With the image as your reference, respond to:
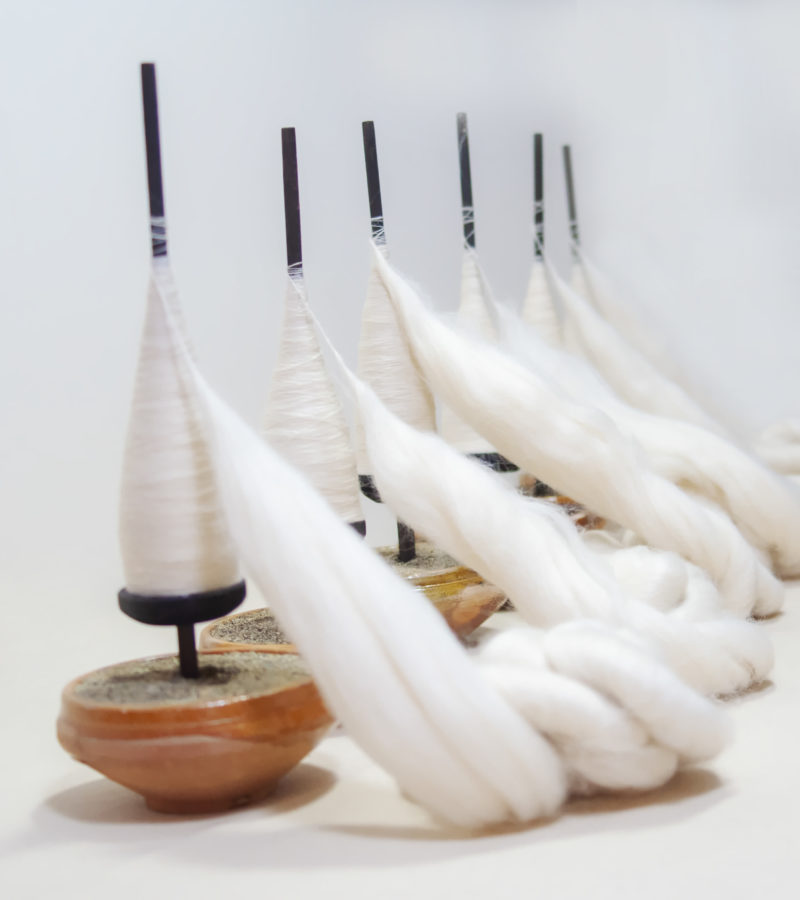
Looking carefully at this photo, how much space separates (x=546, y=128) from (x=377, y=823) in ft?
7.63

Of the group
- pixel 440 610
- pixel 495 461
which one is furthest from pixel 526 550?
pixel 495 461

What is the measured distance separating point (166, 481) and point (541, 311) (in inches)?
59.0

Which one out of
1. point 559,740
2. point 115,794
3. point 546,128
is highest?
point 546,128

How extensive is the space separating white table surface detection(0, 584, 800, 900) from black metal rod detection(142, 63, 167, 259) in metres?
0.55

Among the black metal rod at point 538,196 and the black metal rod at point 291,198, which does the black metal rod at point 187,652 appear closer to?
the black metal rod at point 291,198

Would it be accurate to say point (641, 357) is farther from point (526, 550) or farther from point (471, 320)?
point (526, 550)

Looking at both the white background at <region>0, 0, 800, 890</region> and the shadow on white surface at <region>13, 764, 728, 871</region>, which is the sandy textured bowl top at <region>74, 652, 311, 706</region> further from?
the white background at <region>0, 0, 800, 890</region>

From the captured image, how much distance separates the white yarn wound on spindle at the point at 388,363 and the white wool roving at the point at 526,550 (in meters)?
0.32

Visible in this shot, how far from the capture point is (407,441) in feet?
4.55

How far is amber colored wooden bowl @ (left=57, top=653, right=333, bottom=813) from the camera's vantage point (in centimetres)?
107

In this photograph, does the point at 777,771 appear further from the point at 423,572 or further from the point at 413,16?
the point at 413,16

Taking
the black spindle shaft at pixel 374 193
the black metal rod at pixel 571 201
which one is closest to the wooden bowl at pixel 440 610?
the black spindle shaft at pixel 374 193

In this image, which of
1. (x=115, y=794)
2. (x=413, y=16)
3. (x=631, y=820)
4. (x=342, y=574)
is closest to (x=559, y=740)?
(x=631, y=820)

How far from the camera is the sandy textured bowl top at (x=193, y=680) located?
3.70 feet
